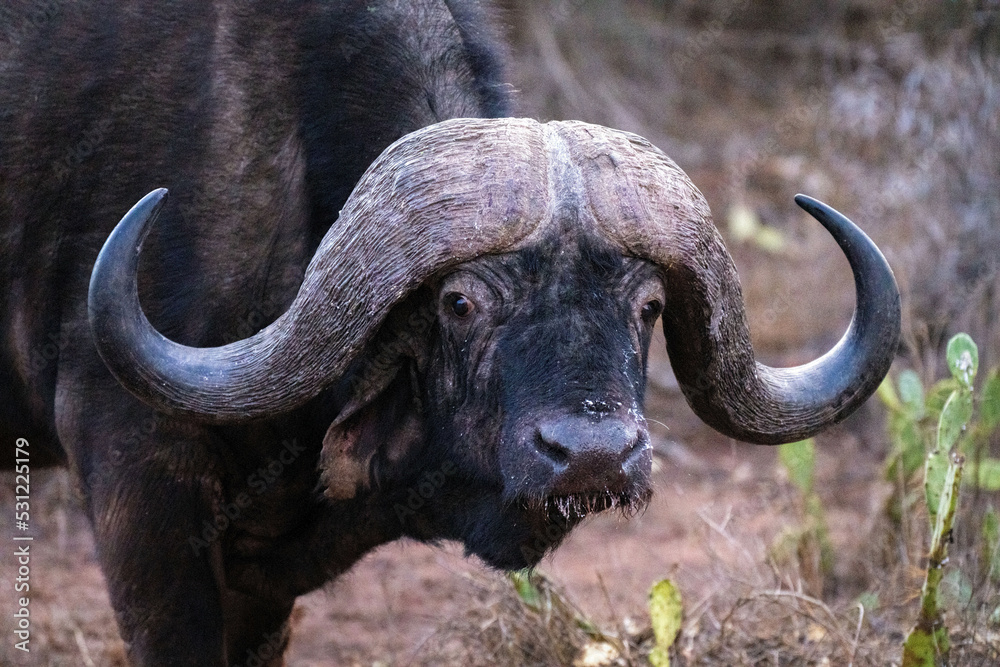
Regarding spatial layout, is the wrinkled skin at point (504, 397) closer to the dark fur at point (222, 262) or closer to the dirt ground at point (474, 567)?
the dark fur at point (222, 262)

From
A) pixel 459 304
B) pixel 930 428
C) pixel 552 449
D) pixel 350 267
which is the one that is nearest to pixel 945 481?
pixel 930 428

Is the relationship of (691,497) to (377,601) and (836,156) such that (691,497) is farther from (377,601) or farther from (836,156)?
(836,156)

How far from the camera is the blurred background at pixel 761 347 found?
5.24m

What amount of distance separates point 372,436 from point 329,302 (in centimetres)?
61

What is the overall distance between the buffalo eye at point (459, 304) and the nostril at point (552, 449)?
466 millimetres

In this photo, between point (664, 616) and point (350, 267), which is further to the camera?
point (664, 616)

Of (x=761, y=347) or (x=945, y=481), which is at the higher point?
(x=945, y=481)

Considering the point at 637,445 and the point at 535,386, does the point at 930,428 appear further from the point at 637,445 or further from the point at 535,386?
the point at 535,386

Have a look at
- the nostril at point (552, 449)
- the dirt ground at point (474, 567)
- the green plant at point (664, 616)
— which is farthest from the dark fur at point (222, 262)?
the green plant at point (664, 616)

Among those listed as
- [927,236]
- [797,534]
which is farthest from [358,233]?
[927,236]

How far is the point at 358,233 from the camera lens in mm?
3631

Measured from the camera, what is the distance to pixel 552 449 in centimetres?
339

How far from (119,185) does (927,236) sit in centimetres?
613
